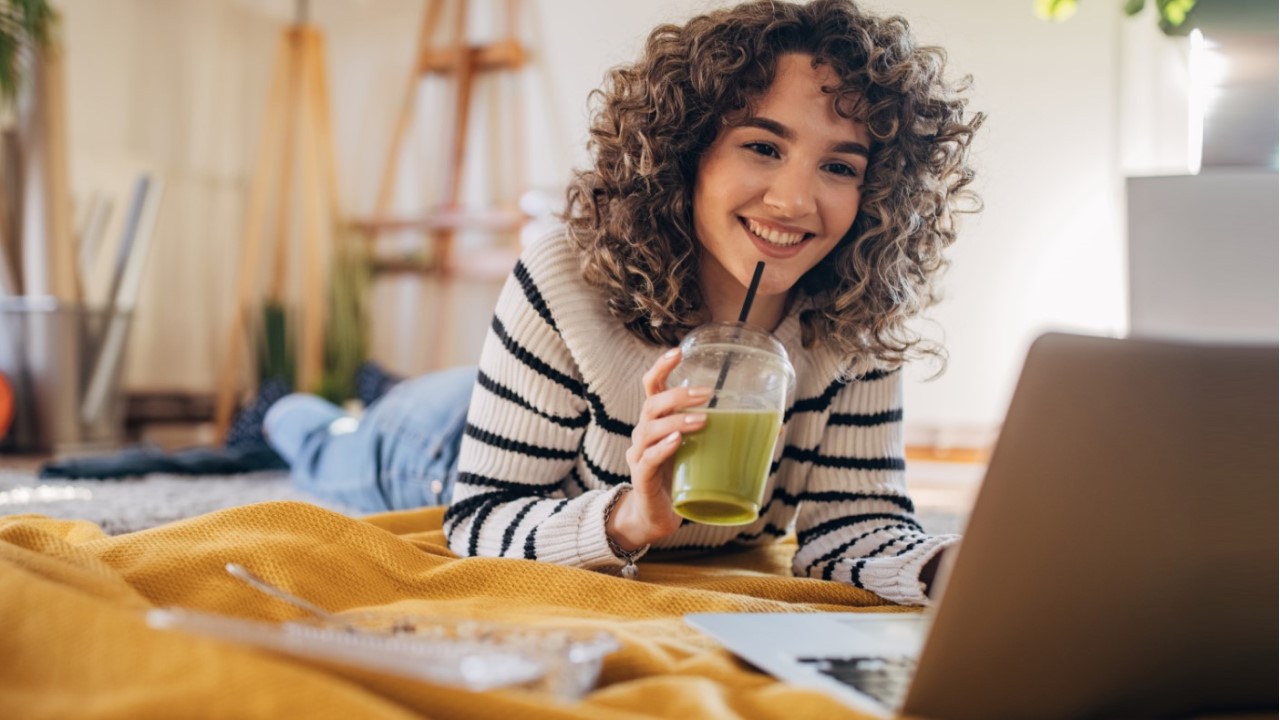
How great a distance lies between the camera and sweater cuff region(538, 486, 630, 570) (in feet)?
3.34

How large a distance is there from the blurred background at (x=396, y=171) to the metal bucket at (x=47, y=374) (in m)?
0.04

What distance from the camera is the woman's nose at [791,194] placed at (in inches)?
42.1

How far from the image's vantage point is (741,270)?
3.62 ft

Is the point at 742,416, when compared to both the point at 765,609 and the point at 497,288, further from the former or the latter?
the point at 497,288

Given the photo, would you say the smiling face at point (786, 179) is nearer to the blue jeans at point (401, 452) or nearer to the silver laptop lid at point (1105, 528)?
the silver laptop lid at point (1105, 528)

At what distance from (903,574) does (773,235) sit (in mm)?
353

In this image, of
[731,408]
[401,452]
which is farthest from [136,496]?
[731,408]

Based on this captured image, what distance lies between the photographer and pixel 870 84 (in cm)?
112

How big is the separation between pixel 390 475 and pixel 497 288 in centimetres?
240

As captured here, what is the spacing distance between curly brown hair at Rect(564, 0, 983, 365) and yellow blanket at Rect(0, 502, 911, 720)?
0.30 meters

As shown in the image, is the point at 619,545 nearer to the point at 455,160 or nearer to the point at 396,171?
the point at 455,160

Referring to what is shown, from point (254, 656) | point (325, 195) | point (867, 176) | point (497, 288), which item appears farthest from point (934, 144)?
point (325, 195)

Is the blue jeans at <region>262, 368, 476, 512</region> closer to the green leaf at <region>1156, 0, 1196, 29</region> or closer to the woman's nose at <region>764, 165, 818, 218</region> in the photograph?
the woman's nose at <region>764, 165, 818, 218</region>

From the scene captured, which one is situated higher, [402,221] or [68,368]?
[402,221]
